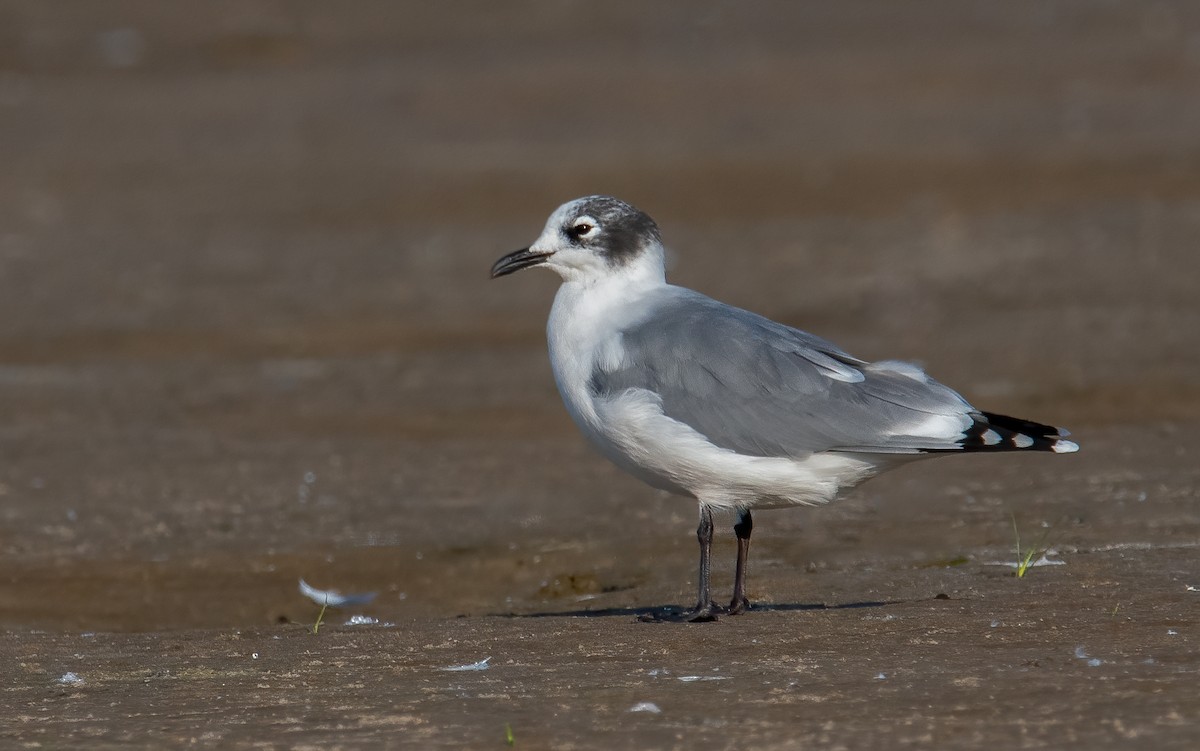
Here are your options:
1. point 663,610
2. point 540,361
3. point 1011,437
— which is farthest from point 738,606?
point 540,361

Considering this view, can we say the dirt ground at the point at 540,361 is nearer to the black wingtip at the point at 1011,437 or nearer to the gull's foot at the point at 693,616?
the gull's foot at the point at 693,616

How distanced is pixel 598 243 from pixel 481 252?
8.93 meters

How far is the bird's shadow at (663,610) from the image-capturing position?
593 centimetres

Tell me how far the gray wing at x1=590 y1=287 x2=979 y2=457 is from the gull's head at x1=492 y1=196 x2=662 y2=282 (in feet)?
1.45

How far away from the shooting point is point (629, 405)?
5.82 meters

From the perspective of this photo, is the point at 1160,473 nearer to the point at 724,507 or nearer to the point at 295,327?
the point at 724,507

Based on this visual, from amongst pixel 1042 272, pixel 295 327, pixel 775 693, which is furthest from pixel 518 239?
pixel 775 693

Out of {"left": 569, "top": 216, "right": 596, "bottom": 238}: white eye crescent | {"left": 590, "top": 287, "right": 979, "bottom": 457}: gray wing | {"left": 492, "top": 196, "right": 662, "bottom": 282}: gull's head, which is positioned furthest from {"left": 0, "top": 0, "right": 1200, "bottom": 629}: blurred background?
{"left": 569, "top": 216, "right": 596, "bottom": 238}: white eye crescent

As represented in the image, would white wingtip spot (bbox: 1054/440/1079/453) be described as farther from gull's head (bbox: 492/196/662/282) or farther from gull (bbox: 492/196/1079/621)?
gull's head (bbox: 492/196/662/282)

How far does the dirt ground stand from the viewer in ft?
15.9

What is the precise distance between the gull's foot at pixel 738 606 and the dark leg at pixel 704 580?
73 millimetres

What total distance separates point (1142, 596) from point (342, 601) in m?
3.33

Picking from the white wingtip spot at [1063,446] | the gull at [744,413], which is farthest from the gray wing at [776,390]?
the white wingtip spot at [1063,446]

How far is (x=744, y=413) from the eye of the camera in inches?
227
